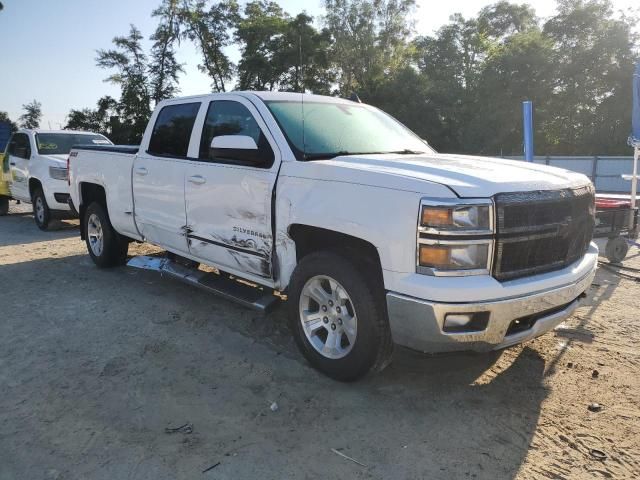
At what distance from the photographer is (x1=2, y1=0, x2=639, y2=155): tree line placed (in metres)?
32.7

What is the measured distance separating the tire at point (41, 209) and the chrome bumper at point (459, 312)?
8.84 meters

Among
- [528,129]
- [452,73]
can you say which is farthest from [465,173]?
[452,73]

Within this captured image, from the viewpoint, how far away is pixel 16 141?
11.2m

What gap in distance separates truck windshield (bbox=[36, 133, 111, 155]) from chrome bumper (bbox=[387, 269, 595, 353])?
9197mm

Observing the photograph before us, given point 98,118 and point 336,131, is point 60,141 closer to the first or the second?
point 336,131

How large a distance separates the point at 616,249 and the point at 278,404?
5.86 m

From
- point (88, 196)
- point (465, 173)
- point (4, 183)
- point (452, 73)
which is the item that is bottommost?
point (4, 183)

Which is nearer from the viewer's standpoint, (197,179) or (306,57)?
(197,179)

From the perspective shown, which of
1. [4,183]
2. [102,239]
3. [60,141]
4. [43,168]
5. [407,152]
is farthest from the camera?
[4,183]

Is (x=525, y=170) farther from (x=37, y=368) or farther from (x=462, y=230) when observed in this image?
(x=37, y=368)

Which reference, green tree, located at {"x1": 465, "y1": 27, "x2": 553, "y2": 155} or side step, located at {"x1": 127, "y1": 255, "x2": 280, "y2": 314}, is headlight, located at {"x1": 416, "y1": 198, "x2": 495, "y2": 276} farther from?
green tree, located at {"x1": 465, "y1": 27, "x2": 553, "y2": 155}

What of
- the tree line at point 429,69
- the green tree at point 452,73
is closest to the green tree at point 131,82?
the tree line at point 429,69

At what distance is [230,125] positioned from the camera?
460 centimetres

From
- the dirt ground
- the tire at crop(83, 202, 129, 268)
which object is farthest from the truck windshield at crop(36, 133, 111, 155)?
the dirt ground
